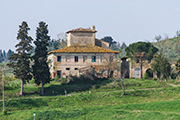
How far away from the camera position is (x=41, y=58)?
52188mm

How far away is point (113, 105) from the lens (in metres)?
43.0

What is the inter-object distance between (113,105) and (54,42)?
125556 mm

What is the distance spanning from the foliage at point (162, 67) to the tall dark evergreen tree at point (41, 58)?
21.5 m

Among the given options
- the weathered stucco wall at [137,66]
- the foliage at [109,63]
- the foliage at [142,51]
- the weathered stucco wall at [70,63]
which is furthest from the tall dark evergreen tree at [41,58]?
the weathered stucco wall at [137,66]

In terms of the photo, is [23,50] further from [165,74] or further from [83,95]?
[165,74]

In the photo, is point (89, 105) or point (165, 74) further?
point (165, 74)

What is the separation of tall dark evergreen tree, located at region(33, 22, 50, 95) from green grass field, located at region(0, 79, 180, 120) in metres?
2.22

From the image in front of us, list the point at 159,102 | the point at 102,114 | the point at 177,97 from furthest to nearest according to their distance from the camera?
the point at 177,97 → the point at 159,102 → the point at 102,114

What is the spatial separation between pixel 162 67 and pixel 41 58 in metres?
23.2

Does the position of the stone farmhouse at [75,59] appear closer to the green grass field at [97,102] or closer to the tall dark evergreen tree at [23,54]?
the green grass field at [97,102]

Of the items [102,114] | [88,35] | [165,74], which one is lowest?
[102,114]

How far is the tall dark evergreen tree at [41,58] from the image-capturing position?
51812 mm

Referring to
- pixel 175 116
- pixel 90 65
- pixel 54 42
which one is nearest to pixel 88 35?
pixel 90 65

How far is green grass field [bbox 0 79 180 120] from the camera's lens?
3712cm
